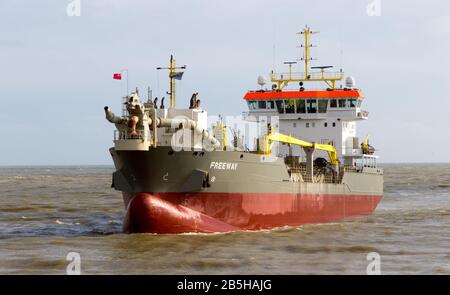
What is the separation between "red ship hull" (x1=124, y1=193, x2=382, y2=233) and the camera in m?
24.0

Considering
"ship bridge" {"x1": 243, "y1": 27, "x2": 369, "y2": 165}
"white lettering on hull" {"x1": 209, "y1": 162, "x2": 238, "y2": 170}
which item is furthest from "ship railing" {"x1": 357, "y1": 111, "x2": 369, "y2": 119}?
"white lettering on hull" {"x1": 209, "y1": 162, "x2": 238, "y2": 170}

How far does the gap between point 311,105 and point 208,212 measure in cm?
1308

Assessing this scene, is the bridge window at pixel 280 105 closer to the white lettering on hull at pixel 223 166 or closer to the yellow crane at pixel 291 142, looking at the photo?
the yellow crane at pixel 291 142

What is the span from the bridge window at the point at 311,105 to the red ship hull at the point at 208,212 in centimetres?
784

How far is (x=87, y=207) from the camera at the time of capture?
4247 cm

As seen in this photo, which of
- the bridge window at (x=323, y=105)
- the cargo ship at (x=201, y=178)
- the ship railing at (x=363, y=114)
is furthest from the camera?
the ship railing at (x=363, y=114)

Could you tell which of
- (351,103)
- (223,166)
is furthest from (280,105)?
(223,166)

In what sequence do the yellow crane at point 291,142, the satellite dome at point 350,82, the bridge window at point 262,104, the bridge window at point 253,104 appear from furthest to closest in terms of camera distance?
the satellite dome at point 350,82 → the bridge window at point 253,104 → the bridge window at point 262,104 → the yellow crane at point 291,142

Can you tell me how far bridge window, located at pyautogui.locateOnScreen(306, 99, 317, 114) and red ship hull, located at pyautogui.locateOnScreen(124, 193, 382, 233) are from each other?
7.84m

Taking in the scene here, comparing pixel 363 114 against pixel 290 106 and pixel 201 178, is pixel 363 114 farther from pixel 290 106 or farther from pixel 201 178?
pixel 201 178

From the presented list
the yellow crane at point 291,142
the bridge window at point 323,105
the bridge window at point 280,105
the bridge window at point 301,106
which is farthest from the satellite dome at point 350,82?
the yellow crane at point 291,142

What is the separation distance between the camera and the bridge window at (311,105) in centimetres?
3609

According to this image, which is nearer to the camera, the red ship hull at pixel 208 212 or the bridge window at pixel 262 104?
the red ship hull at pixel 208 212

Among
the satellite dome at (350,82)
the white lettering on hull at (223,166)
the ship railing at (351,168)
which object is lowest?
the ship railing at (351,168)
